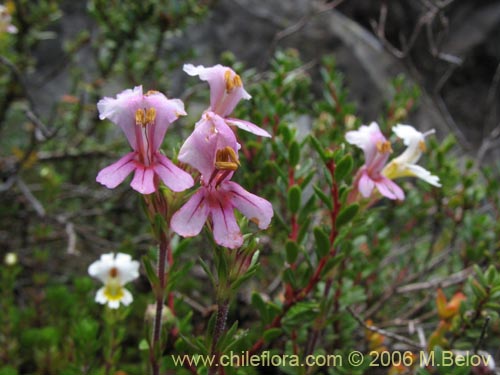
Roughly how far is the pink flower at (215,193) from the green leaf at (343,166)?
28 centimetres

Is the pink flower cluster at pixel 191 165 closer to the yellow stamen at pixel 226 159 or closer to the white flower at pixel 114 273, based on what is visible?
the yellow stamen at pixel 226 159

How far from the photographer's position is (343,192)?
101 centimetres

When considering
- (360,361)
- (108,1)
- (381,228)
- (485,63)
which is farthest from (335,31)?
(360,361)

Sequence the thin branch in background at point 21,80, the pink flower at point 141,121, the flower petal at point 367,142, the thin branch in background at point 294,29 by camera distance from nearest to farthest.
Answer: the pink flower at point 141,121
the flower petal at point 367,142
the thin branch in background at point 21,80
the thin branch in background at point 294,29

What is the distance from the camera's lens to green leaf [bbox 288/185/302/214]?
1.06 m

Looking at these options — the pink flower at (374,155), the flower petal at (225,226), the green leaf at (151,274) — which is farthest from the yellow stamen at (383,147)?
the green leaf at (151,274)

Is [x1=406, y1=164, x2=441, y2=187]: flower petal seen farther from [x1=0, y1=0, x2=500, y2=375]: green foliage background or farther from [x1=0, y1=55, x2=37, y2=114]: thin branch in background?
[x1=0, y1=55, x2=37, y2=114]: thin branch in background

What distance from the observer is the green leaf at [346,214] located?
99cm

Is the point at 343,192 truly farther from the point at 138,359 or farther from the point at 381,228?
the point at 138,359

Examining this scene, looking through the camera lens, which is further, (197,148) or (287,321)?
(287,321)

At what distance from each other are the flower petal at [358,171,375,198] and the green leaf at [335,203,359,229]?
0.10 ft

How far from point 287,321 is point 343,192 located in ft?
1.05

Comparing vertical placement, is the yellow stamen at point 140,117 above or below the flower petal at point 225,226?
above

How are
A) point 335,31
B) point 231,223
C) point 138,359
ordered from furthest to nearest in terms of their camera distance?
point 335,31
point 138,359
point 231,223
